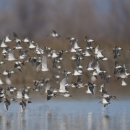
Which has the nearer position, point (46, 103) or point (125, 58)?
point (46, 103)

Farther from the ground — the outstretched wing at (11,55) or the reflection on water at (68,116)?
the outstretched wing at (11,55)

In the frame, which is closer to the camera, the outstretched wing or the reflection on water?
the reflection on water

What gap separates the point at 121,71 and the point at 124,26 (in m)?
28.8

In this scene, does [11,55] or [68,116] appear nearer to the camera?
[68,116]

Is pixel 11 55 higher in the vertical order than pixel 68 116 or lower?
higher

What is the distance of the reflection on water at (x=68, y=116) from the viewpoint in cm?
2219

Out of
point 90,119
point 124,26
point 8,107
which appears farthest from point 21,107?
point 124,26

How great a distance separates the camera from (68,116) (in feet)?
79.8

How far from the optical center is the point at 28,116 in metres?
24.6

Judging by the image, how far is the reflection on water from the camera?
2219cm

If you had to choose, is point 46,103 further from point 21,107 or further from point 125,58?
point 125,58

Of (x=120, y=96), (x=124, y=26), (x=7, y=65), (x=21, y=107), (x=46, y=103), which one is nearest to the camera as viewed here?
(x=21, y=107)

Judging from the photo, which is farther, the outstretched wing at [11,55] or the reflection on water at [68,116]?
the outstretched wing at [11,55]

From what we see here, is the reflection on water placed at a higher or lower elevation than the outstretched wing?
lower
